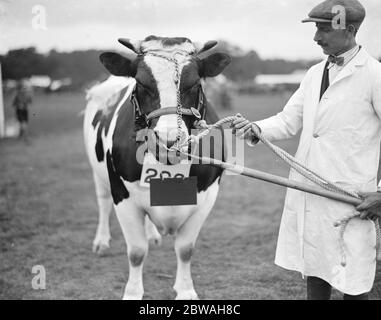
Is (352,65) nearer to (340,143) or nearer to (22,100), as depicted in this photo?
(340,143)

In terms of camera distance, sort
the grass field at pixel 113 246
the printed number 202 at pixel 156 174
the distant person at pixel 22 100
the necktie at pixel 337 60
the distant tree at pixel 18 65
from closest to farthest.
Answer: the necktie at pixel 337 60 → the printed number 202 at pixel 156 174 → the grass field at pixel 113 246 → the distant person at pixel 22 100 → the distant tree at pixel 18 65

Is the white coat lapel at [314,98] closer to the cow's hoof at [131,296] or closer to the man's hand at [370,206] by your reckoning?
the man's hand at [370,206]

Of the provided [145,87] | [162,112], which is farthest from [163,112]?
[145,87]

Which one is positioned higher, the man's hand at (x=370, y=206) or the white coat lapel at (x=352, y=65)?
the white coat lapel at (x=352, y=65)

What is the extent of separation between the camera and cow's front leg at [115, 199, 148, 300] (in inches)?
139

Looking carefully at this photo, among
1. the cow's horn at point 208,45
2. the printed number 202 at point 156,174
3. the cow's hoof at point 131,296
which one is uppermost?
the cow's horn at point 208,45

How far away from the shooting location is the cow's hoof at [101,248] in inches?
189

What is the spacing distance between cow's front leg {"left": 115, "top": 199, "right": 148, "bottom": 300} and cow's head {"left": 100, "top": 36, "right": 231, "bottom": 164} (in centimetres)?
92

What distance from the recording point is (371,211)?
2.49 m

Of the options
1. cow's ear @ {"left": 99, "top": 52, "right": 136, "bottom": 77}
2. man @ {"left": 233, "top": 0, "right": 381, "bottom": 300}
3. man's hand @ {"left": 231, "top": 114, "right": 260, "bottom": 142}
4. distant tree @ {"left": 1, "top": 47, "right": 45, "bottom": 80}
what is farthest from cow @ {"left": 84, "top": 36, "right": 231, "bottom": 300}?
distant tree @ {"left": 1, "top": 47, "right": 45, "bottom": 80}

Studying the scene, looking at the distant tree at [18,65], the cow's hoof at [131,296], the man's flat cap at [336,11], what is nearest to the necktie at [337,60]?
the man's flat cap at [336,11]

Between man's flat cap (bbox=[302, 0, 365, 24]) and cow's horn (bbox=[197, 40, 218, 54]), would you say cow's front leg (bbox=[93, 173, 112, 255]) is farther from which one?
man's flat cap (bbox=[302, 0, 365, 24])

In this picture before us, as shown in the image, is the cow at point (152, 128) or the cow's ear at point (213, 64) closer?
the cow at point (152, 128)
